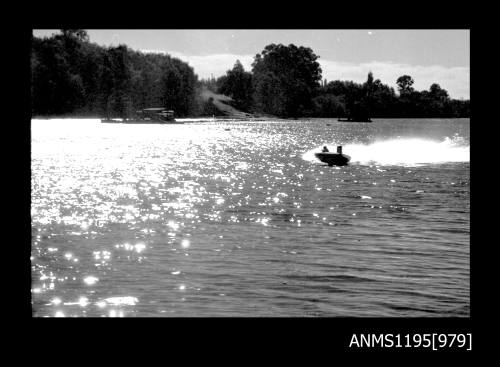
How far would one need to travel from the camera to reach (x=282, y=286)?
2208cm

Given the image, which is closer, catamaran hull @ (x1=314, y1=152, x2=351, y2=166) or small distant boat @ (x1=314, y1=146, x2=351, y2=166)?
small distant boat @ (x1=314, y1=146, x2=351, y2=166)

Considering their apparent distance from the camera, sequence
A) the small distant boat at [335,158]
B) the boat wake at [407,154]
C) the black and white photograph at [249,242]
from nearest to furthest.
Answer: the black and white photograph at [249,242] < the small distant boat at [335,158] < the boat wake at [407,154]

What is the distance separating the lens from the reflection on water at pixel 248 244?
19953mm

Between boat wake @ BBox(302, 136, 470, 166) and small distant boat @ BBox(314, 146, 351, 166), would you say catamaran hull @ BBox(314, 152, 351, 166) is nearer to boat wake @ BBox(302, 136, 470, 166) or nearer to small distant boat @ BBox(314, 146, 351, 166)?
small distant boat @ BBox(314, 146, 351, 166)

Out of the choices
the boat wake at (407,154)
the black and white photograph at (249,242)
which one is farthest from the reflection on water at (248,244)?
the boat wake at (407,154)

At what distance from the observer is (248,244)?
31.0 m

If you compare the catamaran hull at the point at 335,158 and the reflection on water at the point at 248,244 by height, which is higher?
the catamaran hull at the point at 335,158

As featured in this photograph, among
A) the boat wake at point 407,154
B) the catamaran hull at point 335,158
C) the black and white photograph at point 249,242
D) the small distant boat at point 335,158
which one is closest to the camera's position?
the black and white photograph at point 249,242

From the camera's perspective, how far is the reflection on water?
65.5 feet

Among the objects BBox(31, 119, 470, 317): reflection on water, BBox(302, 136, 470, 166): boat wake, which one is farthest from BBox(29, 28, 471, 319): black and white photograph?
BBox(302, 136, 470, 166): boat wake

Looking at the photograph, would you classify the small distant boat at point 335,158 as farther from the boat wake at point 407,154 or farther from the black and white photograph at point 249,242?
the boat wake at point 407,154

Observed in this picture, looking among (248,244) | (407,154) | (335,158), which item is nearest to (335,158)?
(335,158)

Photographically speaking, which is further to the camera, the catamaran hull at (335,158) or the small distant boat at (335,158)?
the catamaran hull at (335,158)
